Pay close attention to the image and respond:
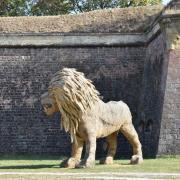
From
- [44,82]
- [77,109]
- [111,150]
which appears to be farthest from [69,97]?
[44,82]

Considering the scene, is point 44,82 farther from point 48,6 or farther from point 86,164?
point 48,6

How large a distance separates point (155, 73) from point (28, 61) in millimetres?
4959

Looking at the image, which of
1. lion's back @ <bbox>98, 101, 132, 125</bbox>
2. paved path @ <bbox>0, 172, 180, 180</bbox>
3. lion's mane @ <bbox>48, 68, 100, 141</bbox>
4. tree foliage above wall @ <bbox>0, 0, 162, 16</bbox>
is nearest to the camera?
paved path @ <bbox>0, 172, 180, 180</bbox>

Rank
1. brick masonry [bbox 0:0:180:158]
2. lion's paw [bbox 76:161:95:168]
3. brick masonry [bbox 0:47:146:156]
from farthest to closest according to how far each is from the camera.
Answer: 1. brick masonry [bbox 0:47:146:156]
2. brick masonry [bbox 0:0:180:158]
3. lion's paw [bbox 76:161:95:168]

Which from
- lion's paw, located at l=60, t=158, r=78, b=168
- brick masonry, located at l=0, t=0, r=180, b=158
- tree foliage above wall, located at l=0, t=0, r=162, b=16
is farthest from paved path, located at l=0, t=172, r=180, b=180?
tree foliage above wall, located at l=0, t=0, r=162, b=16

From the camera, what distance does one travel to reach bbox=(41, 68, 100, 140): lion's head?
1105 centimetres

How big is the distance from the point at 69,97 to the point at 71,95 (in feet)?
0.19

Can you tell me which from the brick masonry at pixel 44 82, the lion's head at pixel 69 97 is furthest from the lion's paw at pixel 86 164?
the brick masonry at pixel 44 82

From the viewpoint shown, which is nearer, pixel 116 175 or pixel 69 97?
pixel 116 175

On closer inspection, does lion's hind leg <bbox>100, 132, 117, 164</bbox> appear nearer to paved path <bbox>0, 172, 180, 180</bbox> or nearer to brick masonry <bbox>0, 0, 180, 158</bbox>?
paved path <bbox>0, 172, 180, 180</bbox>

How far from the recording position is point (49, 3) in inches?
1347

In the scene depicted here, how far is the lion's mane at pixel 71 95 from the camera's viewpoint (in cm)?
1104

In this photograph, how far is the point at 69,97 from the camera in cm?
1103

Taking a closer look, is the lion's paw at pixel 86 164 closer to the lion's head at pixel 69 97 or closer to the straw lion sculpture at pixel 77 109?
the straw lion sculpture at pixel 77 109
